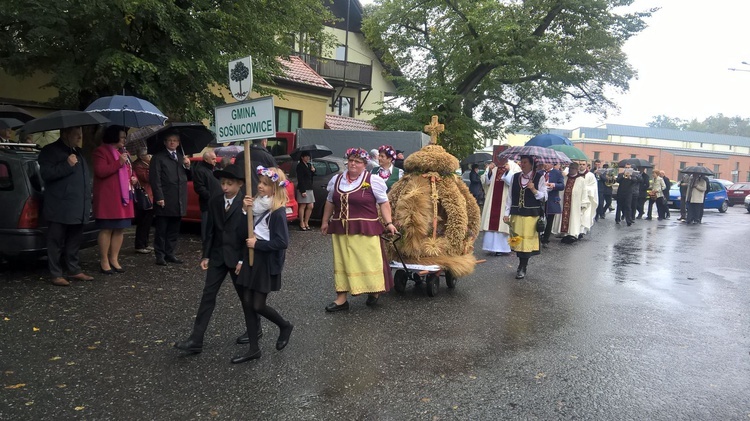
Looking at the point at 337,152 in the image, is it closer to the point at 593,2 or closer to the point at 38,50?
the point at 38,50

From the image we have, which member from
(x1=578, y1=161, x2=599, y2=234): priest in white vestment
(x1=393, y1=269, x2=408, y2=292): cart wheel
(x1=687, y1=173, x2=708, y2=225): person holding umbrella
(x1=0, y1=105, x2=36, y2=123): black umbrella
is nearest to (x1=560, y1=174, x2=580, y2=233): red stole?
(x1=578, y1=161, x2=599, y2=234): priest in white vestment

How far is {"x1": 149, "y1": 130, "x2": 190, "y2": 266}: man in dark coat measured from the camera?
26.6ft

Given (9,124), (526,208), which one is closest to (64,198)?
(9,124)

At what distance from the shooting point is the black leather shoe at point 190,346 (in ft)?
15.4

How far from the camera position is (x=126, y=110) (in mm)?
8203

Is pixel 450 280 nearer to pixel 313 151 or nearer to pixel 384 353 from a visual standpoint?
pixel 384 353

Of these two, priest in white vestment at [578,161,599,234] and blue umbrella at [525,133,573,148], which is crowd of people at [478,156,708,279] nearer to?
priest in white vestment at [578,161,599,234]

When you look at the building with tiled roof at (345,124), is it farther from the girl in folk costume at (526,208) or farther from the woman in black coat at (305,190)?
the girl in folk costume at (526,208)

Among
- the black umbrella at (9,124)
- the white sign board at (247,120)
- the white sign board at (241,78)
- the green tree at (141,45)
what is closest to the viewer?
the white sign board at (247,120)

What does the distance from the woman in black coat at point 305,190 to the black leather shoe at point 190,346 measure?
7533 mm

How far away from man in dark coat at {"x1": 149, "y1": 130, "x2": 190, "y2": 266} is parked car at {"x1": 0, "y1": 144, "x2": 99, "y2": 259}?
4.97 feet

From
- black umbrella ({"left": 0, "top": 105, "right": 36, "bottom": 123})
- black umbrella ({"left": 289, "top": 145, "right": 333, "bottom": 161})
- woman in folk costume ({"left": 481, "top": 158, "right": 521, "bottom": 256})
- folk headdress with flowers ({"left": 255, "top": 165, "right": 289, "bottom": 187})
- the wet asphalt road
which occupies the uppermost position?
black umbrella ({"left": 0, "top": 105, "right": 36, "bottom": 123})

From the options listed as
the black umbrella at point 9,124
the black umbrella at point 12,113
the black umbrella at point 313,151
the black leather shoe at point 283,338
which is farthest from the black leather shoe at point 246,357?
the black umbrella at point 12,113

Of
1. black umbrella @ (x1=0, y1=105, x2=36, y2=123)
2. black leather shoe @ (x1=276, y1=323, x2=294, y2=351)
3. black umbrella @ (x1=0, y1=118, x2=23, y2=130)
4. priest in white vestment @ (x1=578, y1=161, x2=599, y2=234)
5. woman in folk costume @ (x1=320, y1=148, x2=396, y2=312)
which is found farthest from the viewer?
priest in white vestment @ (x1=578, y1=161, x2=599, y2=234)
